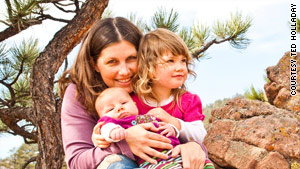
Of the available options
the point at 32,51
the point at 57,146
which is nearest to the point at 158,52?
the point at 57,146

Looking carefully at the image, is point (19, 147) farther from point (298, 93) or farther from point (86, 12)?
point (298, 93)

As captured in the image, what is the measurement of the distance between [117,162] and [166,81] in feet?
1.35

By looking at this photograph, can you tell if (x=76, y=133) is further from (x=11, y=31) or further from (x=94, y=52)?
(x=11, y=31)

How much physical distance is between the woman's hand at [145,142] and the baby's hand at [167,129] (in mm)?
28

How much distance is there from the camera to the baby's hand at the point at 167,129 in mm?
1211

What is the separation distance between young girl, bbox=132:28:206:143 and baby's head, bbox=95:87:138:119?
4.6 inches

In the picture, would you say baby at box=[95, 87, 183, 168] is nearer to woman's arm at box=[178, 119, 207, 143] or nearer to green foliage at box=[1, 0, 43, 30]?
woman's arm at box=[178, 119, 207, 143]

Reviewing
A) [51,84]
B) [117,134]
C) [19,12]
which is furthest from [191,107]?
[19,12]

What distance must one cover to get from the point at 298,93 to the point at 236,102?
1.67ft

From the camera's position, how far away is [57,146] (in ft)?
8.87

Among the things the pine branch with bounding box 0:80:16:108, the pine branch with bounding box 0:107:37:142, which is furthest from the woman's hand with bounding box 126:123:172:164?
the pine branch with bounding box 0:80:16:108

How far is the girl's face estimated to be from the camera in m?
1.40

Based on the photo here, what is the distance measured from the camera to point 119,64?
55.8 inches

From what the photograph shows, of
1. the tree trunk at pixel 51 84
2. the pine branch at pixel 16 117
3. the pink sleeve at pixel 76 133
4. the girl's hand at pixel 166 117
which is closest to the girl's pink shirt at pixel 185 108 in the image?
the girl's hand at pixel 166 117
